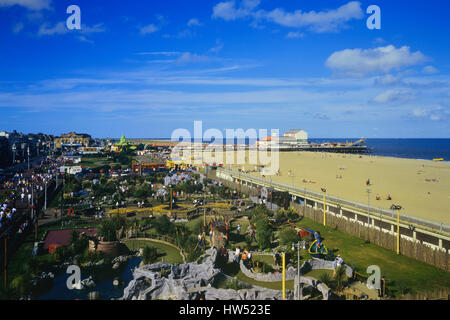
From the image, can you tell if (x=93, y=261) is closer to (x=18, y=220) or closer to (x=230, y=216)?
(x=18, y=220)

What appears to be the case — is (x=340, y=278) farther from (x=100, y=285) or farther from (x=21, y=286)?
(x=21, y=286)

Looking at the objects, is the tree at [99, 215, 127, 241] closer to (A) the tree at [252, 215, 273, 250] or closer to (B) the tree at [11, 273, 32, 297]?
(B) the tree at [11, 273, 32, 297]

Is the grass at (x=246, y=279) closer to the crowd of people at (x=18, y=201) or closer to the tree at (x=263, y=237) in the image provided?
the tree at (x=263, y=237)

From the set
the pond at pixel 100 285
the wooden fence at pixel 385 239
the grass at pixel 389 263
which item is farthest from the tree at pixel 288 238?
the pond at pixel 100 285

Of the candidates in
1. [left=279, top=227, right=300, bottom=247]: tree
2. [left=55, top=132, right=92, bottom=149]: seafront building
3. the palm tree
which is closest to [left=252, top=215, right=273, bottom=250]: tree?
[left=279, top=227, right=300, bottom=247]: tree
